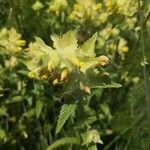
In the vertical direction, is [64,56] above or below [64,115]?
above

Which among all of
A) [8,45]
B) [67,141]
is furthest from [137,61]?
[8,45]

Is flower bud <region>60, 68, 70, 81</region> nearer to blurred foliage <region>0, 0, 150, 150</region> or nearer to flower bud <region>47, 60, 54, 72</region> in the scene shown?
flower bud <region>47, 60, 54, 72</region>

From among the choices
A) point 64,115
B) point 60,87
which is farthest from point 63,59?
point 60,87

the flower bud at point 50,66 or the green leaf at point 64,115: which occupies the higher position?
the flower bud at point 50,66

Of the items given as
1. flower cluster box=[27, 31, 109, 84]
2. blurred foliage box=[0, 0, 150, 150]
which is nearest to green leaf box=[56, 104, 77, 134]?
flower cluster box=[27, 31, 109, 84]

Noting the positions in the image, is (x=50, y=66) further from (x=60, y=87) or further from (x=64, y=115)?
(x=60, y=87)

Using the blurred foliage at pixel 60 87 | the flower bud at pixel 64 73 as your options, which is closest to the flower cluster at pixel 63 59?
the flower bud at pixel 64 73

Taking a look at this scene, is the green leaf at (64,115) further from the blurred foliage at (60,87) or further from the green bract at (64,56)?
the blurred foliage at (60,87)

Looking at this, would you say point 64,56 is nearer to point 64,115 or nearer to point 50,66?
point 50,66

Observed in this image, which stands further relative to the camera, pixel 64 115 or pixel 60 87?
pixel 60 87

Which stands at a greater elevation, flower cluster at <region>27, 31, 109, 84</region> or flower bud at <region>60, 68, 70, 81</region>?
flower cluster at <region>27, 31, 109, 84</region>

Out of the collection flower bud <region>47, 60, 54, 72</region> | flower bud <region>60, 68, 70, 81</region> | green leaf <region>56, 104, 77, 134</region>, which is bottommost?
green leaf <region>56, 104, 77, 134</region>
